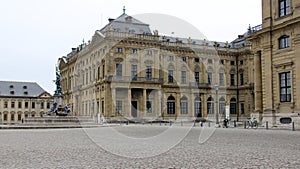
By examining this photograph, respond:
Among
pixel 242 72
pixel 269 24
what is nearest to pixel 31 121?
pixel 269 24

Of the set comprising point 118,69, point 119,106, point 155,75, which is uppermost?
point 118,69

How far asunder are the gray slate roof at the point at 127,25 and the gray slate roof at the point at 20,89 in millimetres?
44311

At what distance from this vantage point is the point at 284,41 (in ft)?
104

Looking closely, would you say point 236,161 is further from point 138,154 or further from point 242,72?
point 242,72

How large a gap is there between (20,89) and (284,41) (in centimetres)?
8360

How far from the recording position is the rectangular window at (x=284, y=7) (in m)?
31.3

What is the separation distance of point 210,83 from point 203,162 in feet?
208

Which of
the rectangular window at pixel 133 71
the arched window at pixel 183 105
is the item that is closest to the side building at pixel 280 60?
the rectangular window at pixel 133 71

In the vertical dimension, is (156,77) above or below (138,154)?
above

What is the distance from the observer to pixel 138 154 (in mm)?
11094

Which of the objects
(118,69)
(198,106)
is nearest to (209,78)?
(198,106)

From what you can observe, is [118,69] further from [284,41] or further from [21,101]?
[21,101]

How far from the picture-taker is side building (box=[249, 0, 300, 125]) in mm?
29891

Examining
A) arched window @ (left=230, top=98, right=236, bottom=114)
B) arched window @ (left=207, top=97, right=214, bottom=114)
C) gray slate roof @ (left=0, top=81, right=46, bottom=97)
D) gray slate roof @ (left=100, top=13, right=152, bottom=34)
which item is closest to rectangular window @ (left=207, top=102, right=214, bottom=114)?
arched window @ (left=207, top=97, right=214, bottom=114)
